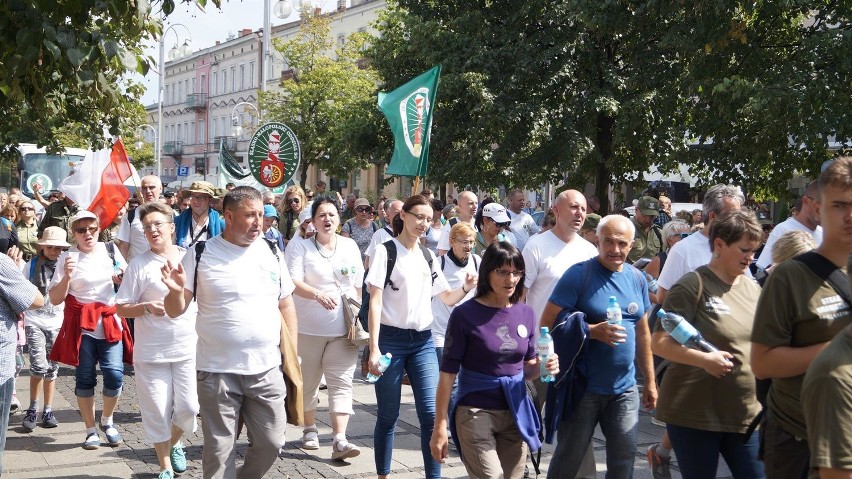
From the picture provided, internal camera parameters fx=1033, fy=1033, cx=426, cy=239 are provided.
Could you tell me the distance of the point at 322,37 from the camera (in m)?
40.6

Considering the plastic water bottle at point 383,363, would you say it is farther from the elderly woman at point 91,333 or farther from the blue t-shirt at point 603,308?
the elderly woman at point 91,333

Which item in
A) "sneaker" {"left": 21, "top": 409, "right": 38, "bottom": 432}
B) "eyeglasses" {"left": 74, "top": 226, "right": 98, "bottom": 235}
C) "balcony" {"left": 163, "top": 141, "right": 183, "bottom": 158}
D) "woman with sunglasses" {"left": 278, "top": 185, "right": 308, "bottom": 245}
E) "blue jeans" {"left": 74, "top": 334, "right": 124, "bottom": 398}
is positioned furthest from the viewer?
"balcony" {"left": 163, "top": 141, "right": 183, "bottom": 158}

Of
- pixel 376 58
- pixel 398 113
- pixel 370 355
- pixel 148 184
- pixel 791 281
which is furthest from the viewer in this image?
pixel 376 58

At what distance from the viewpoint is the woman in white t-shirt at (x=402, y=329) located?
6.43m

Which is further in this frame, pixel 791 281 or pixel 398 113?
pixel 398 113

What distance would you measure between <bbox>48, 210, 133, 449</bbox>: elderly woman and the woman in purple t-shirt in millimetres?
3557

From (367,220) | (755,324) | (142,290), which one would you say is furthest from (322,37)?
(755,324)

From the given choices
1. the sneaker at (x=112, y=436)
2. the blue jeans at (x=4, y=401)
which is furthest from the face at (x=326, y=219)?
the blue jeans at (x=4, y=401)

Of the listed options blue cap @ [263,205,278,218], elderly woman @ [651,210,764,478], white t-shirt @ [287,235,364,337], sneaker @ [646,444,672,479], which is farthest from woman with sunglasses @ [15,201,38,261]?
elderly woman @ [651,210,764,478]

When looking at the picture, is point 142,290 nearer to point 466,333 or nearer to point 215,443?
point 215,443

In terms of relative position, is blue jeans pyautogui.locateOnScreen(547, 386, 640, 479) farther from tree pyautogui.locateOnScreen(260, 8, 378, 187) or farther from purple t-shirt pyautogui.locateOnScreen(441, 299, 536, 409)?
tree pyautogui.locateOnScreen(260, 8, 378, 187)

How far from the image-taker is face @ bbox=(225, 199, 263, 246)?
18.8 feet

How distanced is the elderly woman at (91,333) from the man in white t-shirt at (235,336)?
2292mm

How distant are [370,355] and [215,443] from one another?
1161mm
